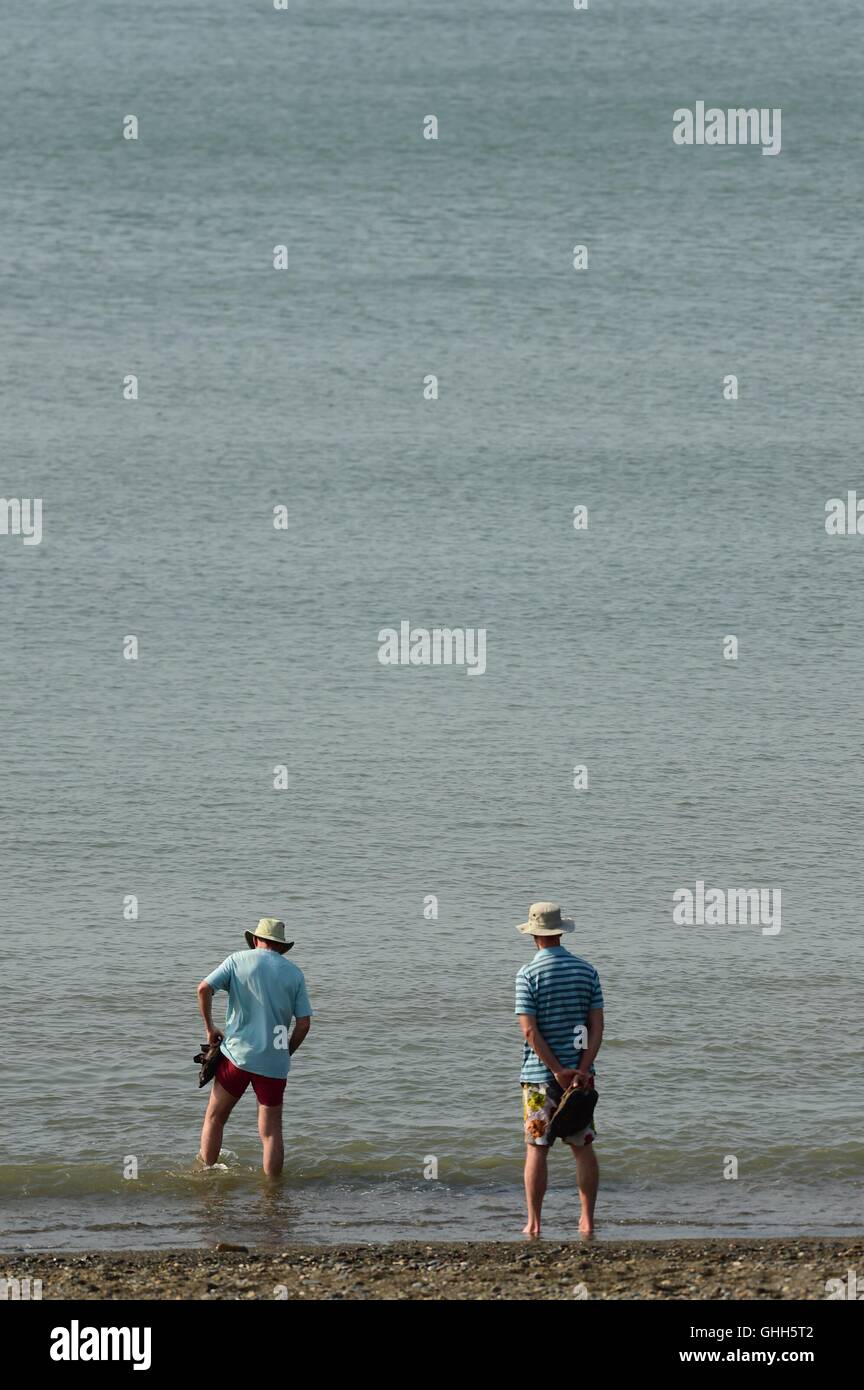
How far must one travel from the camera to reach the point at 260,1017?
35.2 feet

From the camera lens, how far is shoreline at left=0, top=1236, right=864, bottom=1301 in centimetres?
856

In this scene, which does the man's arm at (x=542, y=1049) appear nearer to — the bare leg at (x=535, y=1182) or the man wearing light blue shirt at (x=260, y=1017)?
the bare leg at (x=535, y=1182)

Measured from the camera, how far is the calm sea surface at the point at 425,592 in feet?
40.3

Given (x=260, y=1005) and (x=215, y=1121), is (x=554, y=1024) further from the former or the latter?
(x=215, y=1121)

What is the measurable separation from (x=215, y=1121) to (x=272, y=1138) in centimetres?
31

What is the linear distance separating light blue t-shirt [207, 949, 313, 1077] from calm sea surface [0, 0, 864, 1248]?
767 millimetres

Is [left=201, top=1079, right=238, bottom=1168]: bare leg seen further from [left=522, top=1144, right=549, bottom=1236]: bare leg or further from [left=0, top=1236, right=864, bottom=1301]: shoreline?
[left=522, top=1144, right=549, bottom=1236]: bare leg

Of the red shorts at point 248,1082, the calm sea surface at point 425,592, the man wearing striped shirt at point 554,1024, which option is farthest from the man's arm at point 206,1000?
the man wearing striped shirt at point 554,1024

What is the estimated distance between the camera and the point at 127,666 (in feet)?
76.3

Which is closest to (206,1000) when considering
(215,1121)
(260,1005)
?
(260,1005)

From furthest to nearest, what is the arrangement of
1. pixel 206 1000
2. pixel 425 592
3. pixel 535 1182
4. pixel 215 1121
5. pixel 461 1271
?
1. pixel 425 592
2. pixel 215 1121
3. pixel 206 1000
4. pixel 535 1182
5. pixel 461 1271

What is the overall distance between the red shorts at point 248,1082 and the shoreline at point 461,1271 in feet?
4.04

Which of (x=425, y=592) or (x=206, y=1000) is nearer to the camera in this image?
(x=206, y=1000)
